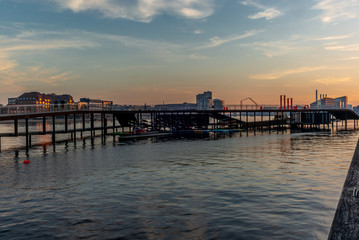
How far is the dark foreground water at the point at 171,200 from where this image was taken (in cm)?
1574

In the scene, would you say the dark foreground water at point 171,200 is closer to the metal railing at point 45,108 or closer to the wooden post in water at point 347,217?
the wooden post in water at point 347,217

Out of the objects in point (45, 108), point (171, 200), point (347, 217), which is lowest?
point (171, 200)

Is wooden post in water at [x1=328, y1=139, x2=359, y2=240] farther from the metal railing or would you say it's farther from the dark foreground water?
the metal railing

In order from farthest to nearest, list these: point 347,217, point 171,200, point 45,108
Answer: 1. point 45,108
2. point 171,200
3. point 347,217

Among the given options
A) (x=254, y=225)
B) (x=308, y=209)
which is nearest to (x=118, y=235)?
(x=254, y=225)

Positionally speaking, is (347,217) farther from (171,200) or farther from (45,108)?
(45,108)

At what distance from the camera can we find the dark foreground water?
51.6ft

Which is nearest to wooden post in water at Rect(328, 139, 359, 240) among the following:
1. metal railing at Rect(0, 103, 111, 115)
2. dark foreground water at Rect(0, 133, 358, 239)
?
dark foreground water at Rect(0, 133, 358, 239)

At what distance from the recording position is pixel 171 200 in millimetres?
21188

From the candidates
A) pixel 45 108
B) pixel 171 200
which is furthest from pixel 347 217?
pixel 45 108

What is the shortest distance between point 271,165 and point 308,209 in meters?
17.4

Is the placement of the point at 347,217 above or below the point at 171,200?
above

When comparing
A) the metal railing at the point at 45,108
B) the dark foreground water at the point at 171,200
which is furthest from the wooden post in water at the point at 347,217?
the metal railing at the point at 45,108

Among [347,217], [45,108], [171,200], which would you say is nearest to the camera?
[347,217]
